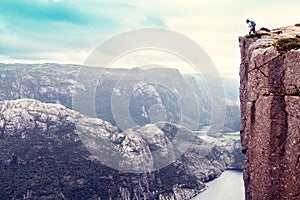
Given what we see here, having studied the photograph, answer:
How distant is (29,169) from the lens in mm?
195625

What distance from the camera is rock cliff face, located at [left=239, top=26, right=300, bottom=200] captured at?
21.0m

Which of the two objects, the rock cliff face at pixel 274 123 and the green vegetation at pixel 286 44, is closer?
the rock cliff face at pixel 274 123

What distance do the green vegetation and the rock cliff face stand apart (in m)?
0.23

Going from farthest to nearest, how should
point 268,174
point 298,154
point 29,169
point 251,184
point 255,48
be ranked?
point 29,169
point 255,48
point 251,184
point 268,174
point 298,154

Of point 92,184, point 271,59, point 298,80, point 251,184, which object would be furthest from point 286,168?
point 92,184

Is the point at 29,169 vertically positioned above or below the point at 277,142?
below

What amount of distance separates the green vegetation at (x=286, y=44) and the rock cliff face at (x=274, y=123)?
0.23 meters

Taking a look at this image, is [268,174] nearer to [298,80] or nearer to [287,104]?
[287,104]

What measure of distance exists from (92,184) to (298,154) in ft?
614

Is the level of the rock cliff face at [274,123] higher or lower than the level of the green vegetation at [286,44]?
lower

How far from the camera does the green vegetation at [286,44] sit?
22812mm

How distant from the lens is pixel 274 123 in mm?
21828

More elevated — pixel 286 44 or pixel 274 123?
pixel 286 44

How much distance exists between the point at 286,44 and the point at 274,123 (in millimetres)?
5082
